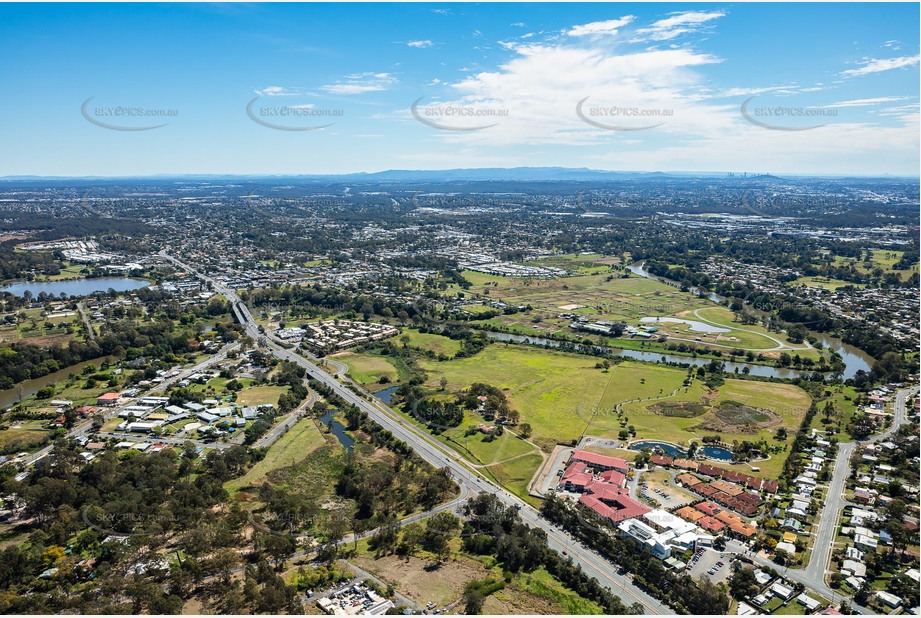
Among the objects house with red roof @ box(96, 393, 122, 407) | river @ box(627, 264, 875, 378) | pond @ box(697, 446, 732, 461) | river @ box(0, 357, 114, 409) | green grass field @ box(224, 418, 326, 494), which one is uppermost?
house with red roof @ box(96, 393, 122, 407)

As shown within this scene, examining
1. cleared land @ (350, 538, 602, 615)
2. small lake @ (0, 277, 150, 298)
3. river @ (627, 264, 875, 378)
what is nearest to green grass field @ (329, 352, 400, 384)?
cleared land @ (350, 538, 602, 615)

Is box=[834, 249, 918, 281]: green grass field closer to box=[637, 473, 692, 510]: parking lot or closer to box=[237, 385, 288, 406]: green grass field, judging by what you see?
box=[637, 473, 692, 510]: parking lot

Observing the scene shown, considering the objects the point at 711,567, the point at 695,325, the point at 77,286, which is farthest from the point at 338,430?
the point at 77,286

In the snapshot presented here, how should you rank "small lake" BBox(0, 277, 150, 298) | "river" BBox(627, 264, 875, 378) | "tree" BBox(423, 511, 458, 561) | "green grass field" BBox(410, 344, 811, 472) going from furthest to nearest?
1. "small lake" BBox(0, 277, 150, 298)
2. "river" BBox(627, 264, 875, 378)
3. "green grass field" BBox(410, 344, 811, 472)
4. "tree" BBox(423, 511, 458, 561)

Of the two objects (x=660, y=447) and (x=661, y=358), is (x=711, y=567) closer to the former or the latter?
(x=660, y=447)

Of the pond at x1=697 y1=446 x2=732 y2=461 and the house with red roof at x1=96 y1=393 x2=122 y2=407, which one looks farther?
the house with red roof at x1=96 y1=393 x2=122 y2=407

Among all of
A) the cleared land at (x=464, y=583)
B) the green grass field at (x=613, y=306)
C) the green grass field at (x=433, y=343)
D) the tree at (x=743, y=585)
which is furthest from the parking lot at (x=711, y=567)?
the green grass field at (x=613, y=306)

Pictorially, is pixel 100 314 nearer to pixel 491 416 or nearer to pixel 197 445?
pixel 197 445
